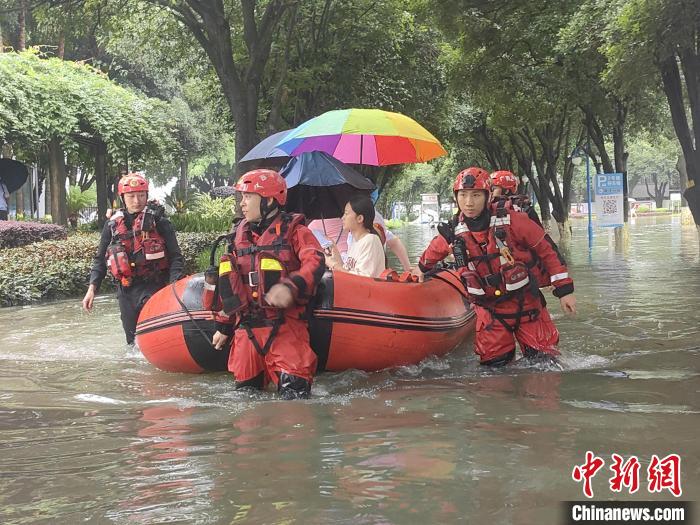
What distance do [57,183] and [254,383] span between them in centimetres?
1899

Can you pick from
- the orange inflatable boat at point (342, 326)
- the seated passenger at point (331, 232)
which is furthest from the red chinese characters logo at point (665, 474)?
the seated passenger at point (331, 232)

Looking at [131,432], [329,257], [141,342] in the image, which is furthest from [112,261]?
[131,432]

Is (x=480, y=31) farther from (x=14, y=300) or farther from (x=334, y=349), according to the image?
(x=334, y=349)

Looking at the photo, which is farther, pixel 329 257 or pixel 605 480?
pixel 329 257

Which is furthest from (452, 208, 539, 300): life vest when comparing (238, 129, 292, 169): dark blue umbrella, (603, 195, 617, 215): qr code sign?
(603, 195, 617, 215): qr code sign

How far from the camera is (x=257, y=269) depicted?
193 inches

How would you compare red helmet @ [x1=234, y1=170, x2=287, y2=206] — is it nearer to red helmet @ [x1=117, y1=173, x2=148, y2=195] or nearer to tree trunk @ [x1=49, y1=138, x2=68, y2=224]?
red helmet @ [x1=117, y1=173, x2=148, y2=195]

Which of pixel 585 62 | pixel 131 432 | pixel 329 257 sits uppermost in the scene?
pixel 585 62

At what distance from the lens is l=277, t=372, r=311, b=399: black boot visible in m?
4.96

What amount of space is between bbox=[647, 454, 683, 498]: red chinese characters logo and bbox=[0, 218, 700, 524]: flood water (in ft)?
0.15

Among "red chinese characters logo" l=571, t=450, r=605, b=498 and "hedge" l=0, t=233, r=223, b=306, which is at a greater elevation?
"hedge" l=0, t=233, r=223, b=306

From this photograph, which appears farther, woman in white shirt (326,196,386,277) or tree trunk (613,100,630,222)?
tree trunk (613,100,630,222)

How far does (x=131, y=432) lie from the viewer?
175 inches

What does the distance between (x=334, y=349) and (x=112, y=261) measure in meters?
2.21
